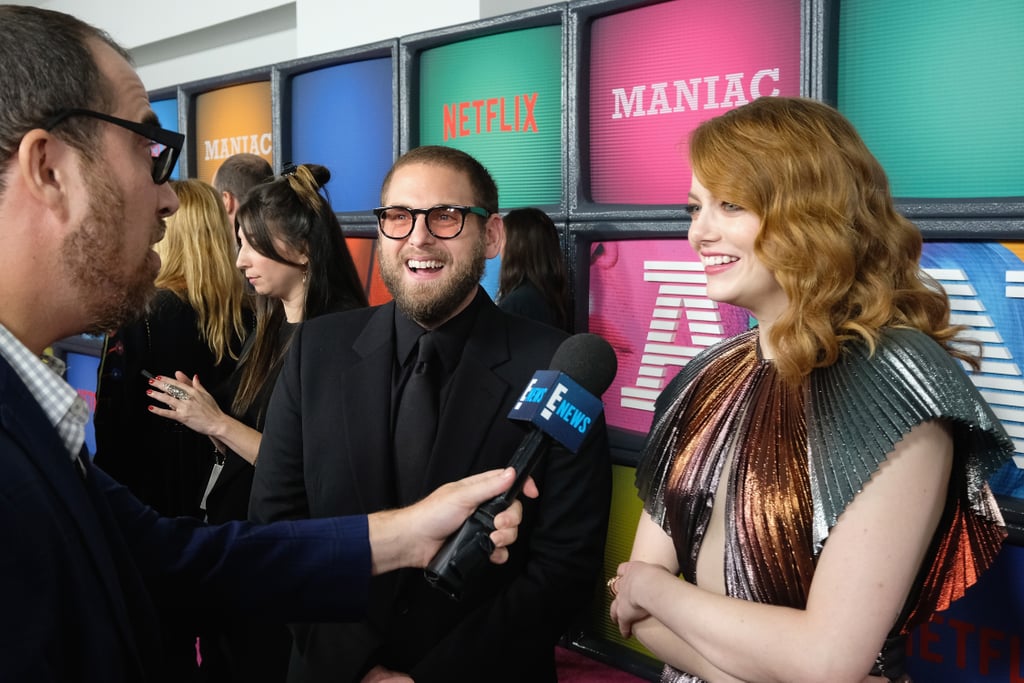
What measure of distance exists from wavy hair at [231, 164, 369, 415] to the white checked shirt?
145cm

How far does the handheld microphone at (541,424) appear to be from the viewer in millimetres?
1100

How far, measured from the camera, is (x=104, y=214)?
1.16m

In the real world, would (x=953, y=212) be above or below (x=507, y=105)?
below

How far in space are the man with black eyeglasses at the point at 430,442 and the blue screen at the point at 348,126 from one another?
1609mm

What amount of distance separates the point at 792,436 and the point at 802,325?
0.56 feet

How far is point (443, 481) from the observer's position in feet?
5.72

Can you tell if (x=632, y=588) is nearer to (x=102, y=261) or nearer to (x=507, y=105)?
(x=102, y=261)

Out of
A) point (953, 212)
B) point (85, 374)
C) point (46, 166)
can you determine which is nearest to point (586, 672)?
point (953, 212)

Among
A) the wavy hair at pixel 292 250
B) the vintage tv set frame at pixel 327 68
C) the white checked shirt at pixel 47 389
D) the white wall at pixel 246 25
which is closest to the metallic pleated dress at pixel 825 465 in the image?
the white checked shirt at pixel 47 389

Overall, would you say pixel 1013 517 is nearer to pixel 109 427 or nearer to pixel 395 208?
pixel 395 208

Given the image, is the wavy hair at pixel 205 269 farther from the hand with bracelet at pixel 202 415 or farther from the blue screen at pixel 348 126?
the blue screen at pixel 348 126

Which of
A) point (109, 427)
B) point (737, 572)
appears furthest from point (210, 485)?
point (737, 572)

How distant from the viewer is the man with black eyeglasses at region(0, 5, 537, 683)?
966 millimetres

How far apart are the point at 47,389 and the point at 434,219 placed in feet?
3.33
